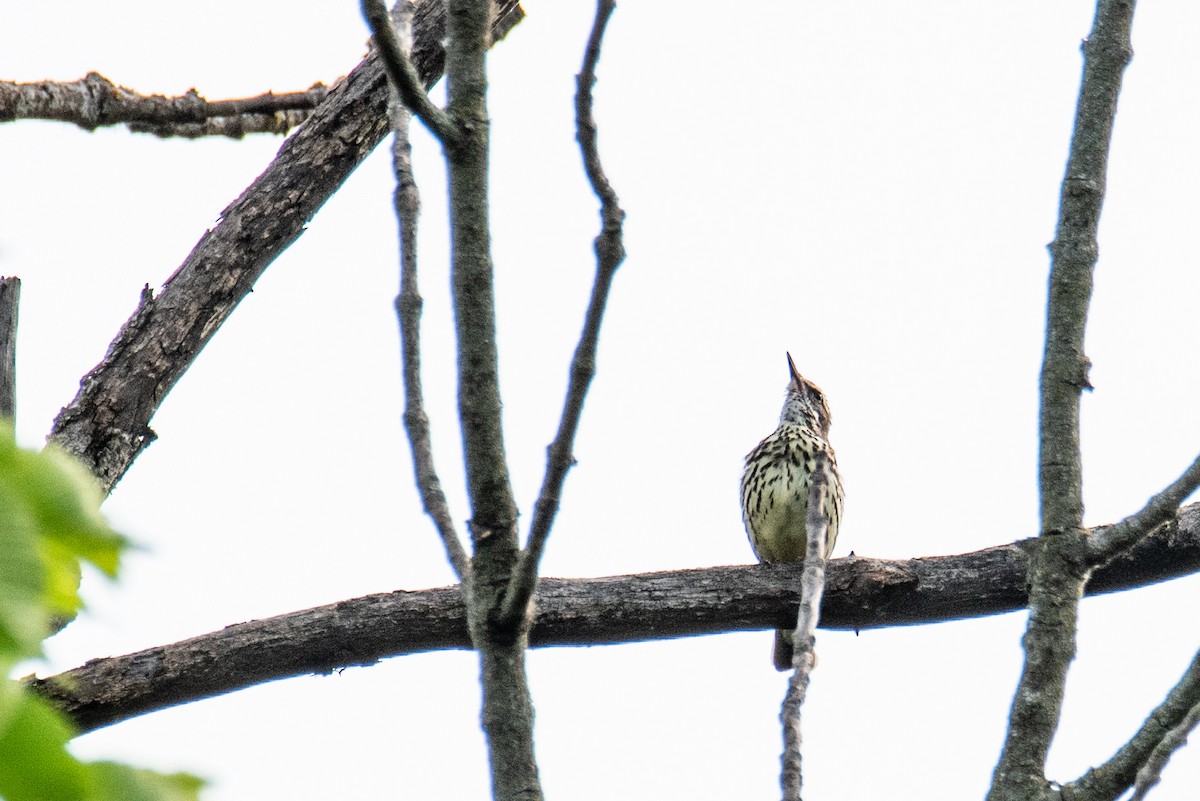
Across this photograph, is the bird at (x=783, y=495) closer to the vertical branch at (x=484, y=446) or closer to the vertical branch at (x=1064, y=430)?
the vertical branch at (x=1064, y=430)

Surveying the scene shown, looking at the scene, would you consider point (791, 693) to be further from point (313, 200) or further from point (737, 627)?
point (313, 200)

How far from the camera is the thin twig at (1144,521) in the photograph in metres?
2.81

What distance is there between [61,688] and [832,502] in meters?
4.50

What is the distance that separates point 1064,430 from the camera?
10.7ft

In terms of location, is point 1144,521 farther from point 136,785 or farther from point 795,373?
point 795,373

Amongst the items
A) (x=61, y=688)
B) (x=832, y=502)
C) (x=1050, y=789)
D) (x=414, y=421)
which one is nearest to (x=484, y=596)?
(x=414, y=421)

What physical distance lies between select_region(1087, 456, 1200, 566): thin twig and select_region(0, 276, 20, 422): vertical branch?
9.85ft

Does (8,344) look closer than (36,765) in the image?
No

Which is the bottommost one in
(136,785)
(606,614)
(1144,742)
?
(136,785)

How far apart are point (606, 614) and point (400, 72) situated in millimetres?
2895

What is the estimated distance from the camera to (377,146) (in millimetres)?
5535

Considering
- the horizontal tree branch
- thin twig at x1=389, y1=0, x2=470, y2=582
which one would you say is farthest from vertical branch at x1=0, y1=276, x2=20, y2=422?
thin twig at x1=389, y1=0, x2=470, y2=582

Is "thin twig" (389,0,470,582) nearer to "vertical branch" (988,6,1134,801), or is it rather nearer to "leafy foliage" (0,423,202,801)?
"vertical branch" (988,6,1134,801)

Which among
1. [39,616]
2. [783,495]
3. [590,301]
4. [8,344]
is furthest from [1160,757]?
[783,495]
